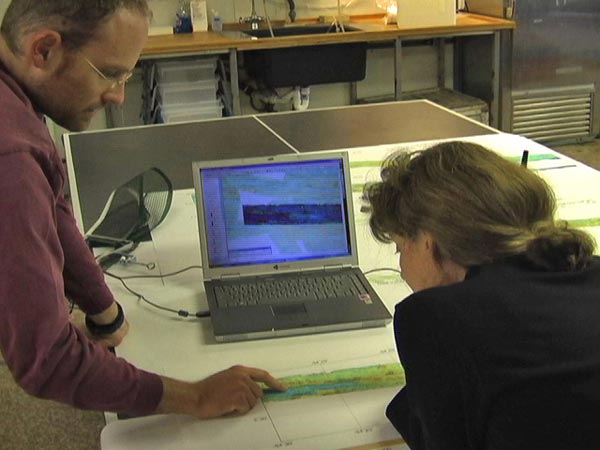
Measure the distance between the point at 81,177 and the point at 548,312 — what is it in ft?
5.61

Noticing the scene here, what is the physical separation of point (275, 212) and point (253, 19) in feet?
10.7

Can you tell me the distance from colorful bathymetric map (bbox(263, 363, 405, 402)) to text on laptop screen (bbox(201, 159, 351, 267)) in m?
0.36

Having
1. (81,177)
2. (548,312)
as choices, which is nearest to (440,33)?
(81,177)

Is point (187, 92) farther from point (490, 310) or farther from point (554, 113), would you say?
point (490, 310)

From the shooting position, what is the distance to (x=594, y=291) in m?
1.02

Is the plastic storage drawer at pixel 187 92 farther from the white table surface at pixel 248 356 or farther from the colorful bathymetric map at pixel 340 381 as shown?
the colorful bathymetric map at pixel 340 381

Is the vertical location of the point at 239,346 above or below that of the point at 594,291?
below

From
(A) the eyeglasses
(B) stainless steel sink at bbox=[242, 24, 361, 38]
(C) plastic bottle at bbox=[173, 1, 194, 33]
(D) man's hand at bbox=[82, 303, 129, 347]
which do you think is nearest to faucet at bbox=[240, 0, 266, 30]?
(B) stainless steel sink at bbox=[242, 24, 361, 38]

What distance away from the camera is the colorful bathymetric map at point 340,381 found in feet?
4.12

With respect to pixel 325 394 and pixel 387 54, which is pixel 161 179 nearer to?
pixel 325 394

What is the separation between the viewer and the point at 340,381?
4.20ft

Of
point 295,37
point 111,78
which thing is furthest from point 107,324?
point 295,37

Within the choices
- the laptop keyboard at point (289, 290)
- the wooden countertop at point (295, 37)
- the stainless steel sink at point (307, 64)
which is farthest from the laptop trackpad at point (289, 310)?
the stainless steel sink at point (307, 64)

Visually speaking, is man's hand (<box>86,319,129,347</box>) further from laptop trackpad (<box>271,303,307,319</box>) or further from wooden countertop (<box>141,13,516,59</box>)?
wooden countertop (<box>141,13,516,59</box>)
